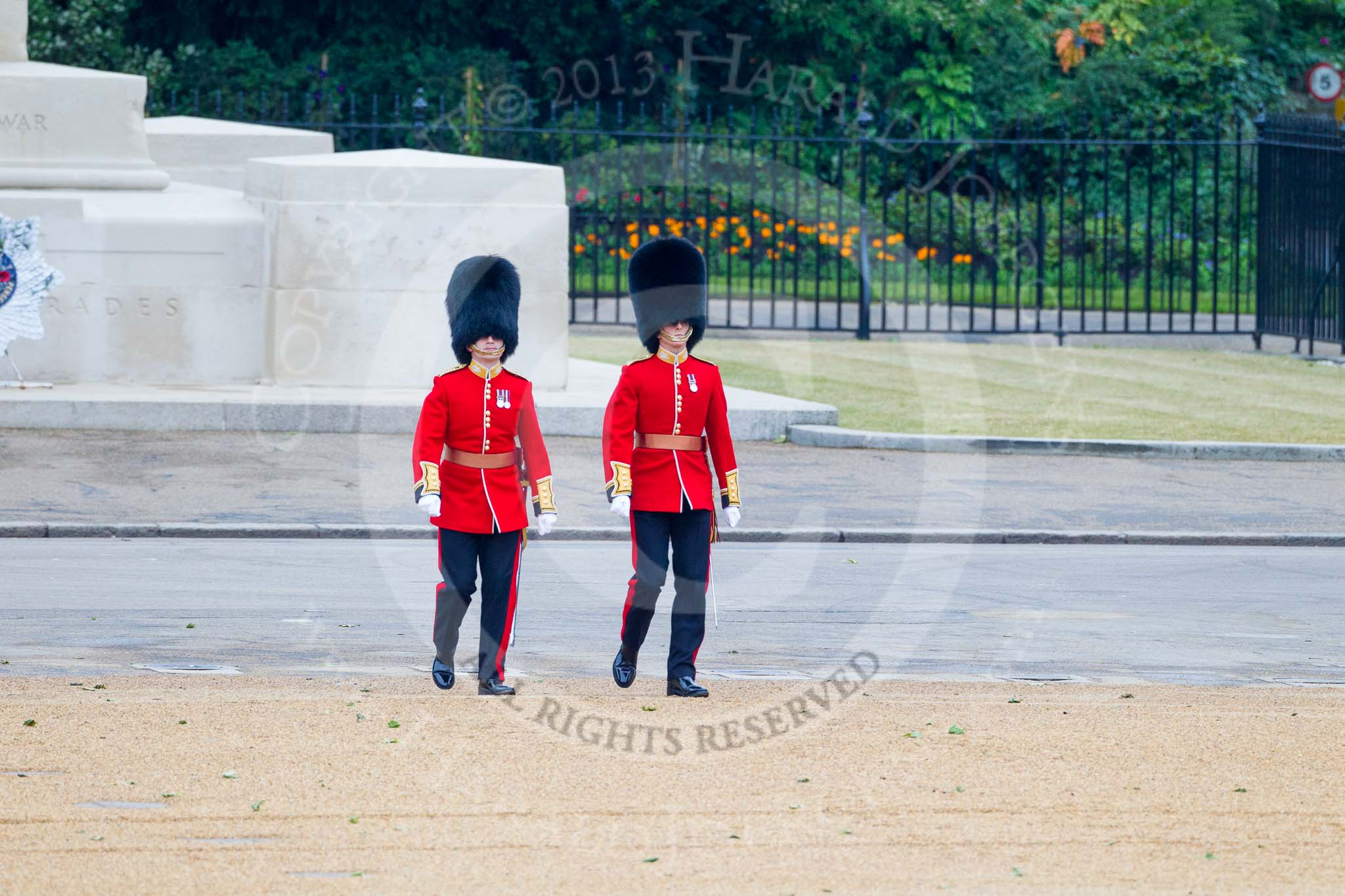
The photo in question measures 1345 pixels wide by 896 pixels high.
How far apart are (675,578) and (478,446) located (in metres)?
0.86

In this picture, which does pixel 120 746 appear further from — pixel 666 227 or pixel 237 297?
pixel 666 227

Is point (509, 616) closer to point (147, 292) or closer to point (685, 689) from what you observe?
point (685, 689)

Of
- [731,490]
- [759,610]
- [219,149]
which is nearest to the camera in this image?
[731,490]

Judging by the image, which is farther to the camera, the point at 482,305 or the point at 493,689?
the point at 482,305

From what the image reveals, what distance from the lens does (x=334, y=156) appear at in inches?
632

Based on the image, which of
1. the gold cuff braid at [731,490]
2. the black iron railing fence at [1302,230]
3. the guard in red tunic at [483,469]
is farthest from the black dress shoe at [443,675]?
the black iron railing fence at [1302,230]

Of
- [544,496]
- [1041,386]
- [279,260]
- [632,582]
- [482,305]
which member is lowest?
[632,582]

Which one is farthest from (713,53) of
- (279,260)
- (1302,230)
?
(279,260)

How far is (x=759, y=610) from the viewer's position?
950 centimetres

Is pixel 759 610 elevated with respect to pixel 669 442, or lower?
lower

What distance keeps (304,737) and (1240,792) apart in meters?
2.92

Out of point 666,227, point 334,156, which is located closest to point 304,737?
point 334,156

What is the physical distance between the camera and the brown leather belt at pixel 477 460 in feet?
23.9

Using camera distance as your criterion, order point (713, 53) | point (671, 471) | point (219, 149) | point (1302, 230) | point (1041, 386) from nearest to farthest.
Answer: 1. point (671, 471)
2. point (1041, 386)
3. point (219, 149)
4. point (1302, 230)
5. point (713, 53)
